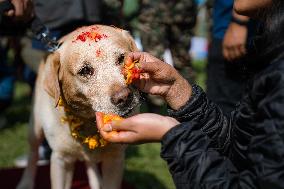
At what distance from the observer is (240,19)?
144 inches

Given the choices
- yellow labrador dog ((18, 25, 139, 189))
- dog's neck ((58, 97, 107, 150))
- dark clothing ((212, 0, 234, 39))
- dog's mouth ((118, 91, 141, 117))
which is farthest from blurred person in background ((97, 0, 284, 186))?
dark clothing ((212, 0, 234, 39))

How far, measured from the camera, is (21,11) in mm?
3377

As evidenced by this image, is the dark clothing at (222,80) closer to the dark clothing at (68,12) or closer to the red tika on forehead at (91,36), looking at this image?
the dark clothing at (68,12)

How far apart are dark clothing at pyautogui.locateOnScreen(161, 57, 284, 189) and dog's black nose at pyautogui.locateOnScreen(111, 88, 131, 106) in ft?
2.37

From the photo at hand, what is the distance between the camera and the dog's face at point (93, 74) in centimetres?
263

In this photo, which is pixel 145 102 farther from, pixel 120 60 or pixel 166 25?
pixel 120 60

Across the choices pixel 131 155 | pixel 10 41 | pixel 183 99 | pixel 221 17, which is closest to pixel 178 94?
pixel 183 99

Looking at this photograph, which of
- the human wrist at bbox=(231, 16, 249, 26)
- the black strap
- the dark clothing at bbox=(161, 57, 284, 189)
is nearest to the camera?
the dark clothing at bbox=(161, 57, 284, 189)

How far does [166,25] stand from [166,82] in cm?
340

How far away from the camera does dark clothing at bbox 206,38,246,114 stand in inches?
161

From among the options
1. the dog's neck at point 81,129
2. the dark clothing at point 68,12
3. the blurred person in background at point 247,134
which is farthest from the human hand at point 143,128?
the dark clothing at point 68,12

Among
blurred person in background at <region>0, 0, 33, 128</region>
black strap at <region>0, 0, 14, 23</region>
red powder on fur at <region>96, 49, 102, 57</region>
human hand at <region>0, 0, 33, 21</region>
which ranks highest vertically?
black strap at <region>0, 0, 14, 23</region>

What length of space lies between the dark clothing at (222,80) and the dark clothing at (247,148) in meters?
2.12

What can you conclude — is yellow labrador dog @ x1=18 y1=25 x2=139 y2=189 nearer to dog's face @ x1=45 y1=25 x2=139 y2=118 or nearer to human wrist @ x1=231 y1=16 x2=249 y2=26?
dog's face @ x1=45 y1=25 x2=139 y2=118
